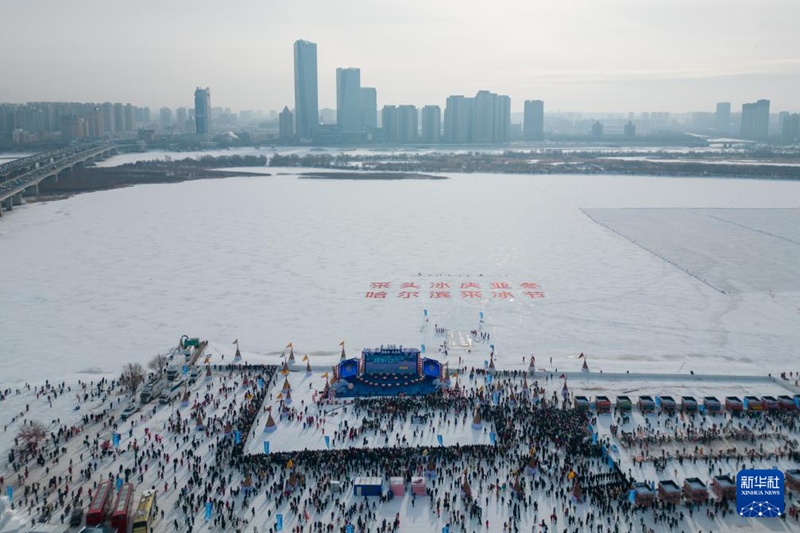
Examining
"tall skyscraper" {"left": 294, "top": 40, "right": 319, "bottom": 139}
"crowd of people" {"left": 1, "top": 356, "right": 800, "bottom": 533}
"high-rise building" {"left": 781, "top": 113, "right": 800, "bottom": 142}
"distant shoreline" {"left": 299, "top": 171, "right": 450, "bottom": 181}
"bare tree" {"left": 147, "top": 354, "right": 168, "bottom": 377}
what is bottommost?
"crowd of people" {"left": 1, "top": 356, "right": 800, "bottom": 533}

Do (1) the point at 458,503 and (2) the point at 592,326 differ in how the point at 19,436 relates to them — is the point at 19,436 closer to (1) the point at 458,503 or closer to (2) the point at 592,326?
(1) the point at 458,503

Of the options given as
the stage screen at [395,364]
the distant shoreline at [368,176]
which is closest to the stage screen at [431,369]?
the stage screen at [395,364]

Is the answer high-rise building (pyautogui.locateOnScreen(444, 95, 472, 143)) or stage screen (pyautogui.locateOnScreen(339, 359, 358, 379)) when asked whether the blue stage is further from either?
high-rise building (pyautogui.locateOnScreen(444, 95, 472, 143))

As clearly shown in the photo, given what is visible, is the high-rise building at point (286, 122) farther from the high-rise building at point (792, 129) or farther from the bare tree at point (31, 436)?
the bare tree at point (31, 436)

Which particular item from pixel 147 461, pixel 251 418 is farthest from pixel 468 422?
pixel 147 461

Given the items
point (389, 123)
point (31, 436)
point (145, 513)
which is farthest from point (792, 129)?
point (145, 513)

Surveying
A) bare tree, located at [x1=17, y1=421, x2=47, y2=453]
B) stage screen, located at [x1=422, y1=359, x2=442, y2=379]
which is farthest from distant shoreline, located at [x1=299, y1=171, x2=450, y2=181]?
bare tree, located at [x1=17, y1=421, x2=47, y2=453]

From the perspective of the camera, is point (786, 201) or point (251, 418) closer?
point (251, 418)
